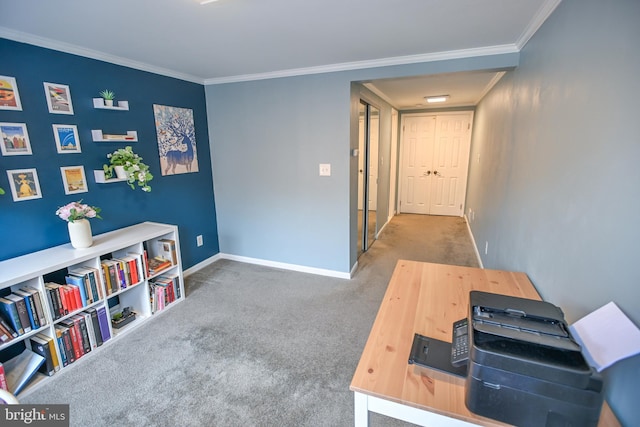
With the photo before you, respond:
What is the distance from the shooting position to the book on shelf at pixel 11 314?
5.72ft

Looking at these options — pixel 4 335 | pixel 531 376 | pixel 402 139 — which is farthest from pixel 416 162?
pixel 4 335

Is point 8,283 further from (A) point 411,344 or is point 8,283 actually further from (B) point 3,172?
(A) point 411,344

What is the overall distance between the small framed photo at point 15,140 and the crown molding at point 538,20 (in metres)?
3.35

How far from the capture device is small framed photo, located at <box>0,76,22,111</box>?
191 centimetres

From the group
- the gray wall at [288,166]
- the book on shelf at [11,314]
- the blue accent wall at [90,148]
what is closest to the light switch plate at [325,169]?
the gray wall at [288,166]

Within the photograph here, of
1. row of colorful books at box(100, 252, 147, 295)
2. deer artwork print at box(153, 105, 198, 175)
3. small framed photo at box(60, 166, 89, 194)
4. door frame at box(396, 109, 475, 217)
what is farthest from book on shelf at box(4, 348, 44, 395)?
door frame at box(396, 109, 475, 217)

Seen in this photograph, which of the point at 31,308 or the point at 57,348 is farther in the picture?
the point at 57,348

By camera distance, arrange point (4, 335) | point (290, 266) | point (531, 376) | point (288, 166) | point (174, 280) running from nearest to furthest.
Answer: point (531, 376), point (4, 335), point (174, 280), point (288, 166), point (290, 266)

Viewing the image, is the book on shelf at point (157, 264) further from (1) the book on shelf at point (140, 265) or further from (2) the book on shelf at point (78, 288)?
(2) the book on shelf at point (78, 288)

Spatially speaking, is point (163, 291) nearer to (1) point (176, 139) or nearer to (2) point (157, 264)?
(2) point (157, 264)

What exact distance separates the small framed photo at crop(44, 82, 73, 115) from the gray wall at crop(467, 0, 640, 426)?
3187mm

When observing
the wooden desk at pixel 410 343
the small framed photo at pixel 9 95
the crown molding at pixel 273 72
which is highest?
the crown molding at pixel 273 72

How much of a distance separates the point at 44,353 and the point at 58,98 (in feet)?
5.92

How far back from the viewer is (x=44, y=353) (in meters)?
1.90
